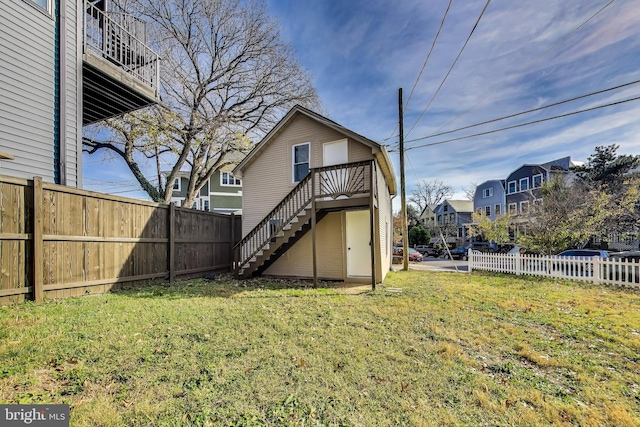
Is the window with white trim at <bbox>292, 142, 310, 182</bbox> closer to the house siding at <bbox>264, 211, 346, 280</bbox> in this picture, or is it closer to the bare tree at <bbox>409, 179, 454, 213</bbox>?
the house siding at <bbox>264, 211, 346, 280</bbox>

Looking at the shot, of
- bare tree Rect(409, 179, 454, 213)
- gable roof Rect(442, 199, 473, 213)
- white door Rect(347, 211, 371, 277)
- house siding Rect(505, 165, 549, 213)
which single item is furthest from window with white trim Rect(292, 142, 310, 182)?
bare tree Rect(409, 179, 454, 213)

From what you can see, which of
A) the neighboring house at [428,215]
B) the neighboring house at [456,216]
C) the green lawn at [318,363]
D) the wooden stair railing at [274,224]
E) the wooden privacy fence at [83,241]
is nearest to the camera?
the green lawn at [318,363]

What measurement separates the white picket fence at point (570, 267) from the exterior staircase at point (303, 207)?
8.66m

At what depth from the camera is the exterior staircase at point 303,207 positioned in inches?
336

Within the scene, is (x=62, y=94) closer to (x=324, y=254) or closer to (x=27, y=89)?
(x=27, y=89)

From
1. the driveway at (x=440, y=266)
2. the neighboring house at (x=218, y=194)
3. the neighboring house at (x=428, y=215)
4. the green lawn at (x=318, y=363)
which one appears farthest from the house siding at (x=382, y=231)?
the neighboring house at (x=428, y=215)

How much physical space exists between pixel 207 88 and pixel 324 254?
1292cm

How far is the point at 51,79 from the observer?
6.51 metres

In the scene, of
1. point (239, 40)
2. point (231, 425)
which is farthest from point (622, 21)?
point (239, 40)

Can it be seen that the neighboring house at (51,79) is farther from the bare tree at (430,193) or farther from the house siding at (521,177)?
the bare tree at (430,193)

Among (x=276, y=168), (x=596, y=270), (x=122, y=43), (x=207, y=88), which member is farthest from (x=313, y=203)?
(x=207, y=88)

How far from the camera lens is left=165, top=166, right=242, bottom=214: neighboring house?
28344 millimetres

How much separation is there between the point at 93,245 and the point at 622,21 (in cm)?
1504

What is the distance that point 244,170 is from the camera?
11.6 metres
